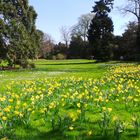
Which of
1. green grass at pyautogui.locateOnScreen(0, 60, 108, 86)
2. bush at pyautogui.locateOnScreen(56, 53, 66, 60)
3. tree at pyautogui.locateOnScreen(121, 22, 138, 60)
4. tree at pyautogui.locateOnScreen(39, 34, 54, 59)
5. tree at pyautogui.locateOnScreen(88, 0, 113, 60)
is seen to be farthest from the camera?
tree at pyautogui.locateOnScreen(39, 34, 54, 59)

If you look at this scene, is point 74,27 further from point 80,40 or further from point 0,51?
point 0,51

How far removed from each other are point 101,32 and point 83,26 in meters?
42.0

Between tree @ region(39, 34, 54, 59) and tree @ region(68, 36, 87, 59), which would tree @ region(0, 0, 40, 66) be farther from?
tree @ region(68, 36, 87, 59)

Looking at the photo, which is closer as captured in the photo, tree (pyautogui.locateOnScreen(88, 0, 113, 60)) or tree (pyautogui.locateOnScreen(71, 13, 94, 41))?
tree (pyautogui.locateOnScreen(88, 0, 113, 60))

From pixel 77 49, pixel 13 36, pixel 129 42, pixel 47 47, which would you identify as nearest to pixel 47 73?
pixel 13 36

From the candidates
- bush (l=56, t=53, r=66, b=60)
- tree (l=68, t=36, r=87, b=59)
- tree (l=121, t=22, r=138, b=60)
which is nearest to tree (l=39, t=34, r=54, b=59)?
bush (l=56, t=53, r=66, b=60)

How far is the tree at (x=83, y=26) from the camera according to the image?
107812 millimetres

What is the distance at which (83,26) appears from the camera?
110 m

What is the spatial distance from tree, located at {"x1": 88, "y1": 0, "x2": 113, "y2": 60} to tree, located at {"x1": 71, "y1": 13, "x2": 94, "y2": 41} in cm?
3923

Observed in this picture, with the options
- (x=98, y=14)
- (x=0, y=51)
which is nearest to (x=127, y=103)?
(x=0, y=51)

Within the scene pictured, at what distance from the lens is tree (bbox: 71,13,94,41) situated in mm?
107812

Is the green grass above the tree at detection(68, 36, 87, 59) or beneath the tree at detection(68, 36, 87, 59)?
beneath

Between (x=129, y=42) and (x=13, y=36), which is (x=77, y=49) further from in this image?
(x=13, y=36)

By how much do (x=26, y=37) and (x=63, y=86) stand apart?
2517 cm
